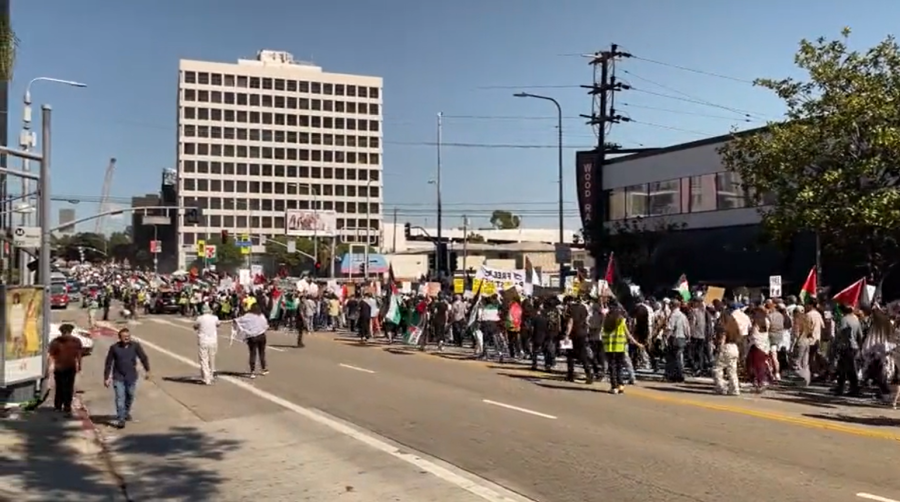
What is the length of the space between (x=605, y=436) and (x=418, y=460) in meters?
2.79

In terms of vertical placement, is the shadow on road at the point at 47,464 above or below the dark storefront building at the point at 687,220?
below

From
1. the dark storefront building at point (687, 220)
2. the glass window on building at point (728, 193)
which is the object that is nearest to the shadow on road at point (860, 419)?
the dark storefront building at point (687, 220)

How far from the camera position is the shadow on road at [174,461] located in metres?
9.68

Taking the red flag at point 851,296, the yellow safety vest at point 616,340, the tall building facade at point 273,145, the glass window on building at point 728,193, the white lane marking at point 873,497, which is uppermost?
the tall building facade at point 273,145

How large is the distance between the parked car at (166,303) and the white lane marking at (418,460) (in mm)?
48150

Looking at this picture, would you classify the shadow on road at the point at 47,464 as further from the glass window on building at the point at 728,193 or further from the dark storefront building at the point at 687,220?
the glass window on building at the point at 728,193

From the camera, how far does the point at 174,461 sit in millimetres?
11391

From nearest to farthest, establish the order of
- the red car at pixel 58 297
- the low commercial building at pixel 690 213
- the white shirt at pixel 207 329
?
the white shirt at pixel 207 329 → the low commercial building at pixel 690 213 → the red car at pixel 58 297

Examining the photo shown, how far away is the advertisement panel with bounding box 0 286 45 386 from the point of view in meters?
14.6

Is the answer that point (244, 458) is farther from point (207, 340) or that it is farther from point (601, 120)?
point (601, 120)

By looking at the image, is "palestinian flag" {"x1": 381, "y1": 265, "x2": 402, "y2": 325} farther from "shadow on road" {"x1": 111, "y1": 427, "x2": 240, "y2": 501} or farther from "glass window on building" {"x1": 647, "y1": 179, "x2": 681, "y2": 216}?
"shadow on road" {"x1": 111, "y1": 427, "x2": 240, "y2": 501}

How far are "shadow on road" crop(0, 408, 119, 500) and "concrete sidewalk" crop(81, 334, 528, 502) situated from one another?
0.37m

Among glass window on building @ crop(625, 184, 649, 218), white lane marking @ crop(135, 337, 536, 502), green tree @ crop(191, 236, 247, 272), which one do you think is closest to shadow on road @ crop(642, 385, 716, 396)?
white lane marking @ crop(135, 337, 536, 502)

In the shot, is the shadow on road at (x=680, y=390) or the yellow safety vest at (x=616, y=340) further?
the shadow on road at (x=680, y=390)
